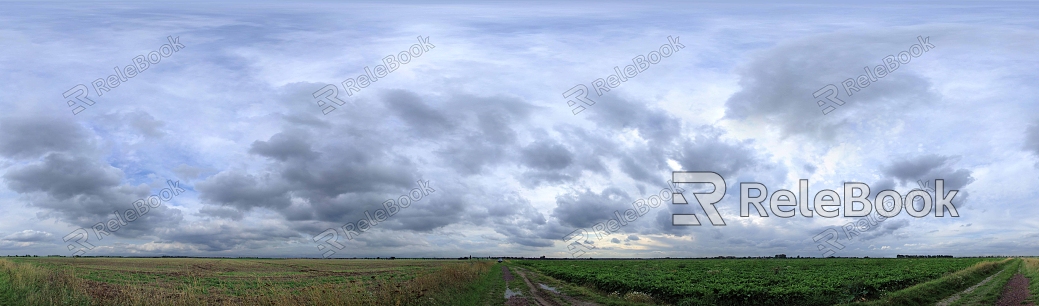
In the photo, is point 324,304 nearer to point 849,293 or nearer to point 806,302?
point 806,302

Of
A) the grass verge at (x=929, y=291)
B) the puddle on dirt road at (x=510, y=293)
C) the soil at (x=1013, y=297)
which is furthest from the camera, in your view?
the puddle on dirt road at (x=510, y=293)

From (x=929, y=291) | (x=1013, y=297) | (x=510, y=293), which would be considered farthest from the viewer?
(x=510, y=293)

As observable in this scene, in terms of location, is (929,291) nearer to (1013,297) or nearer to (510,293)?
(1013,297)

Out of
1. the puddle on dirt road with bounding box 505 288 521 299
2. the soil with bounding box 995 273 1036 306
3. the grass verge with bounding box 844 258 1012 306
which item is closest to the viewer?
the grass verge with bounding box 844 258 1012 306

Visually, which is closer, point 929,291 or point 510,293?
point 929,291

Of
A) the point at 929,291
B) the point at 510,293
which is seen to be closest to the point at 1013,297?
the point at 929,291

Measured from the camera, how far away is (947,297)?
2627cm

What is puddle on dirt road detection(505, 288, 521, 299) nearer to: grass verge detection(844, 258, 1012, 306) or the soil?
grass verge detection(844, 258, 1012, 306)

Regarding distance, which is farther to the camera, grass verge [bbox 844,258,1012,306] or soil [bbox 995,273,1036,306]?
soil [bbox 995,273,1036,306]

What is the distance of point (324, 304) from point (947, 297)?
3158 cm

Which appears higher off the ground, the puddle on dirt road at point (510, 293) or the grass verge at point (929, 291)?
the grass verge at point (929, 291)

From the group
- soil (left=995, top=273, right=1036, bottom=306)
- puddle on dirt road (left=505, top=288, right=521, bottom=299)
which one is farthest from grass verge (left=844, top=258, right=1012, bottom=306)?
puddle on dirt road (left=505, top=288, right=521, bottom=299)

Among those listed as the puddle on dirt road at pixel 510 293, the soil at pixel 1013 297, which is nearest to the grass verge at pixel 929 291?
the soil at pixel 1013 297

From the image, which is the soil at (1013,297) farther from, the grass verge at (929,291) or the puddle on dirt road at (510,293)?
the puddle on dirt road at (510,293)
